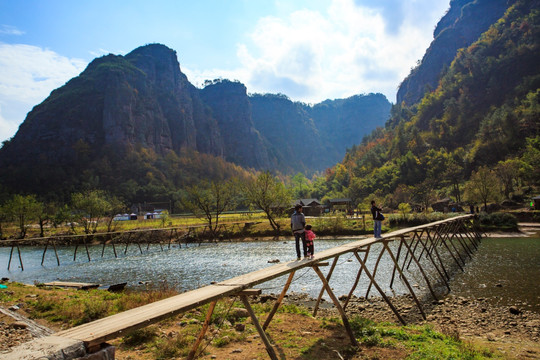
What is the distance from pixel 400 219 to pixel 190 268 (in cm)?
3581

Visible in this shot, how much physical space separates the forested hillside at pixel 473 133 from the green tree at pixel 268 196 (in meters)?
38.4

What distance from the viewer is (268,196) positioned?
61438 millimetres

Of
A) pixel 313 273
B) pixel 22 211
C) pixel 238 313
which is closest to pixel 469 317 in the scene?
pixel 238 313

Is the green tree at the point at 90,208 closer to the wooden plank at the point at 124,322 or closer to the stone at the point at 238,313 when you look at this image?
the stone at the point at 238,313

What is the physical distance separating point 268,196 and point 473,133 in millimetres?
98760

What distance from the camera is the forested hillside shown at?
90500 millimetres

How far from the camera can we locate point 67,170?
146 meters

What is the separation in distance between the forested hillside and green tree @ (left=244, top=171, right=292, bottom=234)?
3836cm

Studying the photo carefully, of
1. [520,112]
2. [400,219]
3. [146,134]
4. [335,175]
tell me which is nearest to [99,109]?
[146,134]

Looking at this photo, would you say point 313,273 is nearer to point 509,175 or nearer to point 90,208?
point 90,208

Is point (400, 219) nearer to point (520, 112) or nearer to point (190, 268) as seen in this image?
point (190, 268)

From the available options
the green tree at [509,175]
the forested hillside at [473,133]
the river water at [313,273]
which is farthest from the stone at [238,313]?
the forested hillside at [473,133]

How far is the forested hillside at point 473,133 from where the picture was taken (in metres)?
90.5

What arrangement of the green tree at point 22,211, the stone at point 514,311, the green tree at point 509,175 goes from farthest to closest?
the green tree at point 509,175, the green tree at point 22,211, the stone at point 514,311
